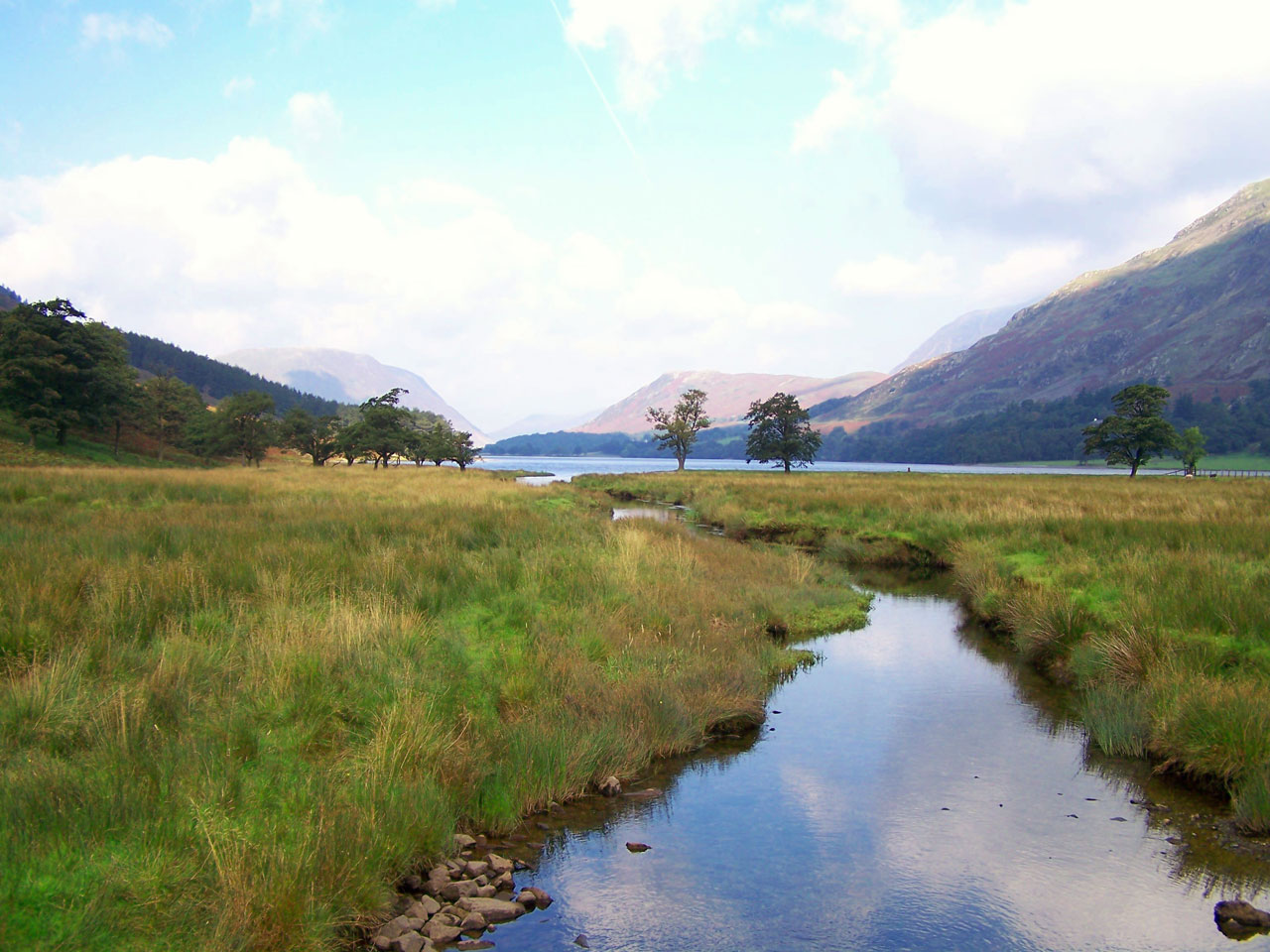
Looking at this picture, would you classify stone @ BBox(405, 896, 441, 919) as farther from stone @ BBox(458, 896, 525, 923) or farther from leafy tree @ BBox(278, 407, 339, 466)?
leafy tree @ BBox(278, 407, 339, 466)

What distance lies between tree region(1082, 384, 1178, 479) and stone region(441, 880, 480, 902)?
202ft

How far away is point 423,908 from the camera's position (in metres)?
4.84

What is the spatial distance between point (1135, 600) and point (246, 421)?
260ft

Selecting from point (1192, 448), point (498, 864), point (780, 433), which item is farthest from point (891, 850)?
point (1192, 448)

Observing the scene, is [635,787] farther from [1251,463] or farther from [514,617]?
[1251,463]

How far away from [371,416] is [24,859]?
244ft

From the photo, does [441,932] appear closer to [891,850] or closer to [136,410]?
[891,850]

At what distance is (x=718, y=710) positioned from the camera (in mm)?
8695

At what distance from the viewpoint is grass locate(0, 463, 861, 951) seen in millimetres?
4102

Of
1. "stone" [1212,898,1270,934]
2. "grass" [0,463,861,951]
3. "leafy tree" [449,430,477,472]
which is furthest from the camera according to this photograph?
"leafy tree" [449,430,477,472]

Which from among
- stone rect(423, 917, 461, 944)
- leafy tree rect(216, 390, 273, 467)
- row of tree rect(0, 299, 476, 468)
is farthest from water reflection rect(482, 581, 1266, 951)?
leafy tree rect(216, 390, 273, 467)

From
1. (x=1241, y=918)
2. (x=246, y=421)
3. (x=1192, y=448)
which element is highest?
(x=246, y=421)

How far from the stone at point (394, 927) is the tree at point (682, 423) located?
85959 millimetres

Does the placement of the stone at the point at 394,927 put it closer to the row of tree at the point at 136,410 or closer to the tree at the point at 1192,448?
the row of tree at the point at 136,410
